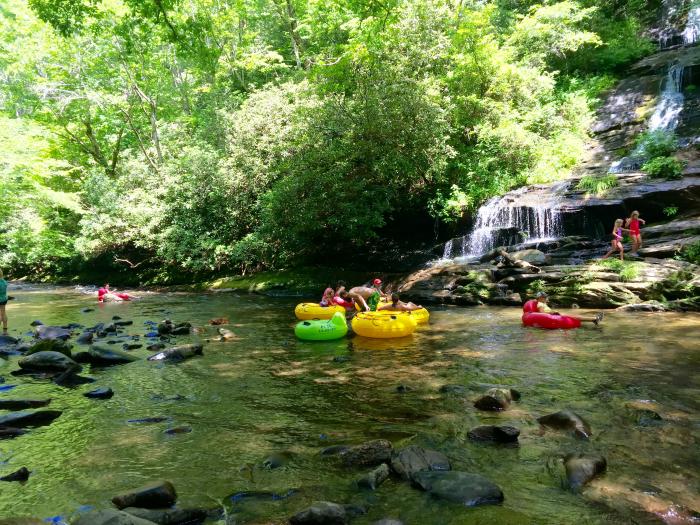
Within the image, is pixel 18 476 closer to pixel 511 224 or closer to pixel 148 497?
pixel 148 497

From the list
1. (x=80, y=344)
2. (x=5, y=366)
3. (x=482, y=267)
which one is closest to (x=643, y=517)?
(x=5, y=366)

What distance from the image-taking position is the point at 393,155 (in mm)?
17938

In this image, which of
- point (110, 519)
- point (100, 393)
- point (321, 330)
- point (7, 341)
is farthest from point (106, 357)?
point (110, 519)

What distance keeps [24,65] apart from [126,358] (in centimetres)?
2423

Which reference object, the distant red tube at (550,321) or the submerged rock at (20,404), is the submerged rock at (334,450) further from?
the distant red tube at (550,321)

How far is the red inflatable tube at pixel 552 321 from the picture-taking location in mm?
10242

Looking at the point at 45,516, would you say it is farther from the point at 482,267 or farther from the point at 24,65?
the point at 24,65

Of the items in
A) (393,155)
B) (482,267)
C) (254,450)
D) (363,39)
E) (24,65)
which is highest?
(24,65)

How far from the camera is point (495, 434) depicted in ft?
15.6

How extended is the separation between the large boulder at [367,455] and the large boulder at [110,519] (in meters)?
1.77

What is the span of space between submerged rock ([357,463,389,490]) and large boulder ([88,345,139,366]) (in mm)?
6153

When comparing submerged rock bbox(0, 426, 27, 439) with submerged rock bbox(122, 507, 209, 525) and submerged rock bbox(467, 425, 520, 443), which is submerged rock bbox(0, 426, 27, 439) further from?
submerged rock bbox(467, 425, 520, 443)

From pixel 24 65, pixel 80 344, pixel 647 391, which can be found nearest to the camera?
pixel 647 391

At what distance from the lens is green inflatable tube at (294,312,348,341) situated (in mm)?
10125
